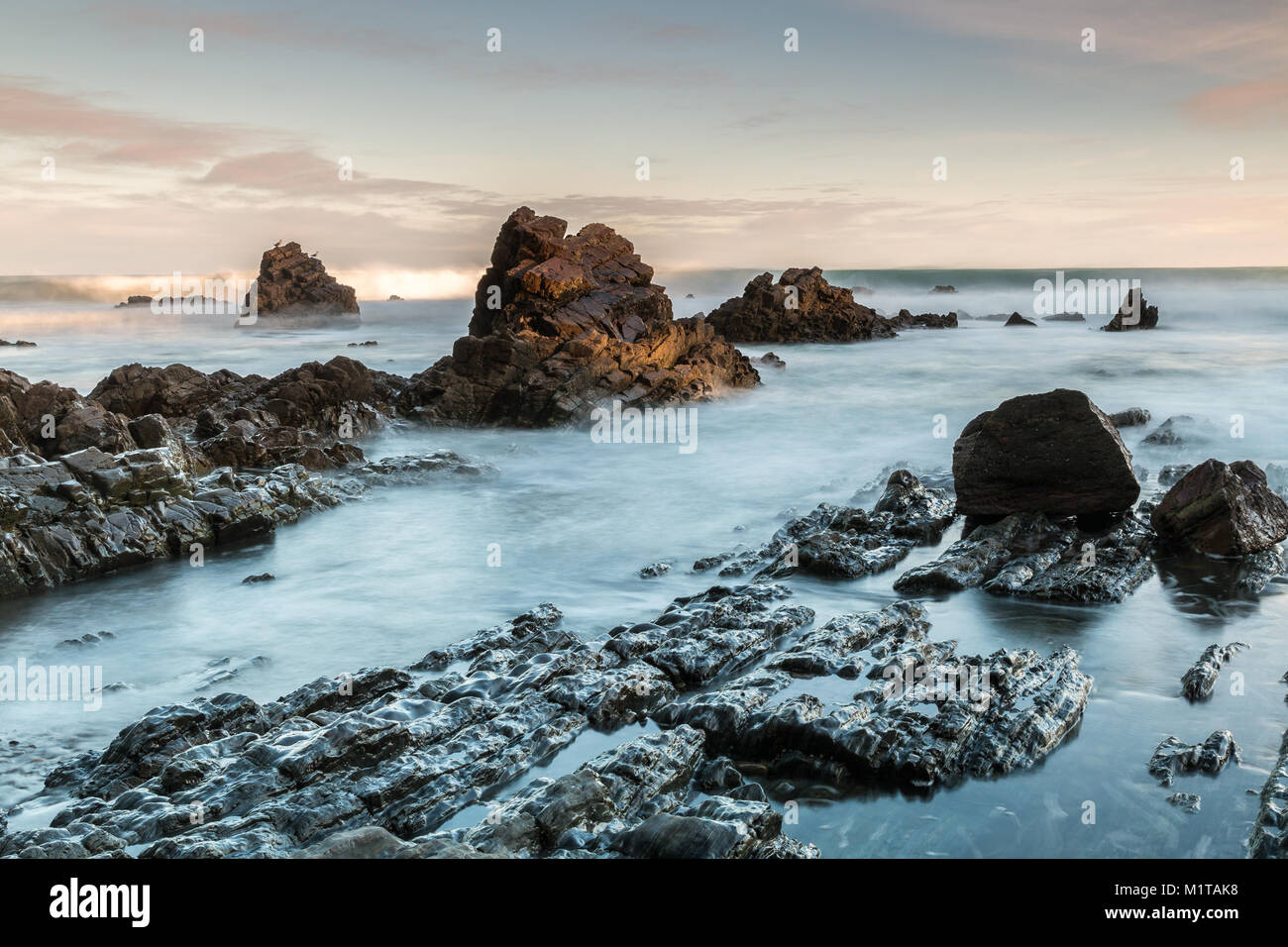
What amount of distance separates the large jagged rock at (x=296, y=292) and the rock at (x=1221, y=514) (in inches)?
1927

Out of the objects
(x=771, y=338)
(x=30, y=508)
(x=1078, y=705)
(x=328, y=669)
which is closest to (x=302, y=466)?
(x=30, y=508)

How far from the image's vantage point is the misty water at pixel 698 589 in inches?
206

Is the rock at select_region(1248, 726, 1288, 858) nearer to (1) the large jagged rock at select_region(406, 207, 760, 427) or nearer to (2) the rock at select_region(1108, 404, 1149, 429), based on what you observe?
A: (2) the rock at select_region(1108, 404, 1149, 429)

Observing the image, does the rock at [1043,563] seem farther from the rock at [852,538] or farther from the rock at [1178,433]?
the rock at [1178,433]

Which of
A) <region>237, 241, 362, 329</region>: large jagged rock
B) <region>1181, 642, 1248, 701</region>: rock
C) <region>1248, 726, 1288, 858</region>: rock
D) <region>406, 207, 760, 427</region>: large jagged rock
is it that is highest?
<region>237, 241, 362, 329</region>: large jagged rock

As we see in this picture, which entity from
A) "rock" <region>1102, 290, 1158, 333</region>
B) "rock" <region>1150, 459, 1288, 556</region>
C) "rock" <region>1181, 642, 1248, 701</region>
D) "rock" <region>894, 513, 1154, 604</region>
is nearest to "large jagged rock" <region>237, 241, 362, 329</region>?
"rock" <region>1102, 290, 1158, 333</region>

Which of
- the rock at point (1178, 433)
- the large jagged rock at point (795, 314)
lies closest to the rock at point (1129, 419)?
the rock at point (1178, 433)

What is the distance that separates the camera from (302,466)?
1425 centimetres

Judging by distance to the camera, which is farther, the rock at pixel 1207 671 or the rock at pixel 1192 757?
the rock at pixel 1207 671

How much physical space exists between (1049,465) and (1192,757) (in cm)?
553

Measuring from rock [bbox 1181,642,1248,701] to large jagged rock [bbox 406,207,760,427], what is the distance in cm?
1473

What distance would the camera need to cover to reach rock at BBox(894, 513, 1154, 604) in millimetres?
8945

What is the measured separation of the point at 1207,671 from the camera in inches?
273
